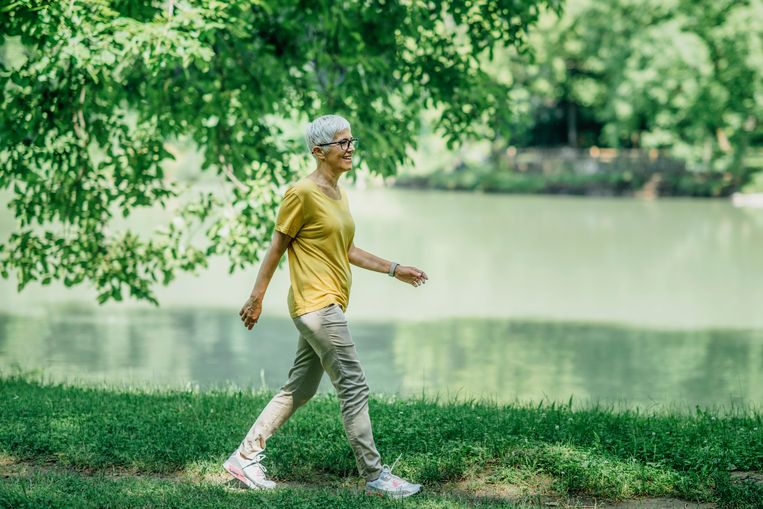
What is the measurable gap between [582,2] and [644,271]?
30.2 m

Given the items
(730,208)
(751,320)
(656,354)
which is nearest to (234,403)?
(656,354)

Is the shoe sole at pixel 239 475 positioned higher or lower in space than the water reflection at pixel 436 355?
higher

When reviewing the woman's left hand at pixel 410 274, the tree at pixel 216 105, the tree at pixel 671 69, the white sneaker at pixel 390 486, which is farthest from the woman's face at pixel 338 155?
the tree at pixel 671 69

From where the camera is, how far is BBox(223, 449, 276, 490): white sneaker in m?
5.39

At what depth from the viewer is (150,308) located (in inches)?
692

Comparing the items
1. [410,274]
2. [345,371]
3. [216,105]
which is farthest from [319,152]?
[216,105]

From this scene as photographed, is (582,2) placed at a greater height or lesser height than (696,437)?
→ greater

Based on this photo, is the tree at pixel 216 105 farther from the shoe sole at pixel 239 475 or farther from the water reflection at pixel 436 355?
the shoe sole at pixel 239 475

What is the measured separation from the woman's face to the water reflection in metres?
5.22

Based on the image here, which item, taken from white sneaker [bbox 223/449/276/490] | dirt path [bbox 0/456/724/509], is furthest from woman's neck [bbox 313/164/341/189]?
dirt path [bbox 0/456/724/509]

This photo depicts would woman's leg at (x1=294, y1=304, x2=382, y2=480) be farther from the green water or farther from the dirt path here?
the green water

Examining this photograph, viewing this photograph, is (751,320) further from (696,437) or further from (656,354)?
(696,437)

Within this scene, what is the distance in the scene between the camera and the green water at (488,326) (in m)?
12.1

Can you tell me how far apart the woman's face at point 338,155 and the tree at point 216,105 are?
134 inches
